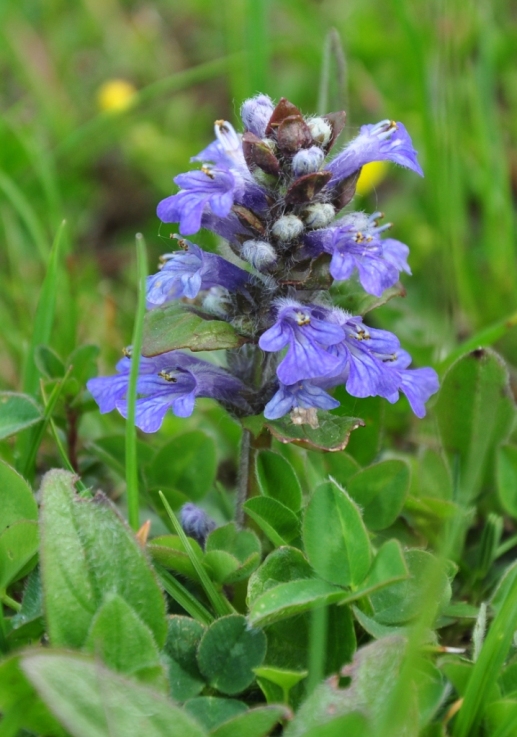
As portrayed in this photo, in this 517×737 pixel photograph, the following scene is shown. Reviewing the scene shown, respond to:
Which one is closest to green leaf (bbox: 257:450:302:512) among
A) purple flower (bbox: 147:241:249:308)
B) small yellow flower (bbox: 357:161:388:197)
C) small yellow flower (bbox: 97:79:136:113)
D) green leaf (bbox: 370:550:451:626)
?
green leaf (bbox: 370:550:451:626)

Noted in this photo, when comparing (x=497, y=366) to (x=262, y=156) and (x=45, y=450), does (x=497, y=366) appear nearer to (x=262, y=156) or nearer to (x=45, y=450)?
(x=262, y=156)

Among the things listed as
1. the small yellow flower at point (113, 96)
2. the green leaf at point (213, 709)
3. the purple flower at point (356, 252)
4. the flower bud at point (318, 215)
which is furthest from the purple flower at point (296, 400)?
the small yellow flower at point (113, 96)

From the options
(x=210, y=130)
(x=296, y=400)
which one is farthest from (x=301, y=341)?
(x=210, y=130)

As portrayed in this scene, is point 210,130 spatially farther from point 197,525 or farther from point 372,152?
point 197,525

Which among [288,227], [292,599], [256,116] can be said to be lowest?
[292,599]

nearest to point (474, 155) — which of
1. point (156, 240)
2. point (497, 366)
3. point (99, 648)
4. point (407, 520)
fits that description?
point (156, 240)

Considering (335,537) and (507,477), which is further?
(507,477)

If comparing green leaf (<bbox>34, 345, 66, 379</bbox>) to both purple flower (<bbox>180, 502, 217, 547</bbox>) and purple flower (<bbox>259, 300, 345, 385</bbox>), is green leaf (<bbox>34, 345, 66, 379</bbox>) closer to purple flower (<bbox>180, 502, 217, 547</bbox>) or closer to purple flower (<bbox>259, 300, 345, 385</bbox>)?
purple flower (<bbox>180, 502, 217, 547</bbox>)

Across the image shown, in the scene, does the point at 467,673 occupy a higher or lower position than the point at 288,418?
lower
